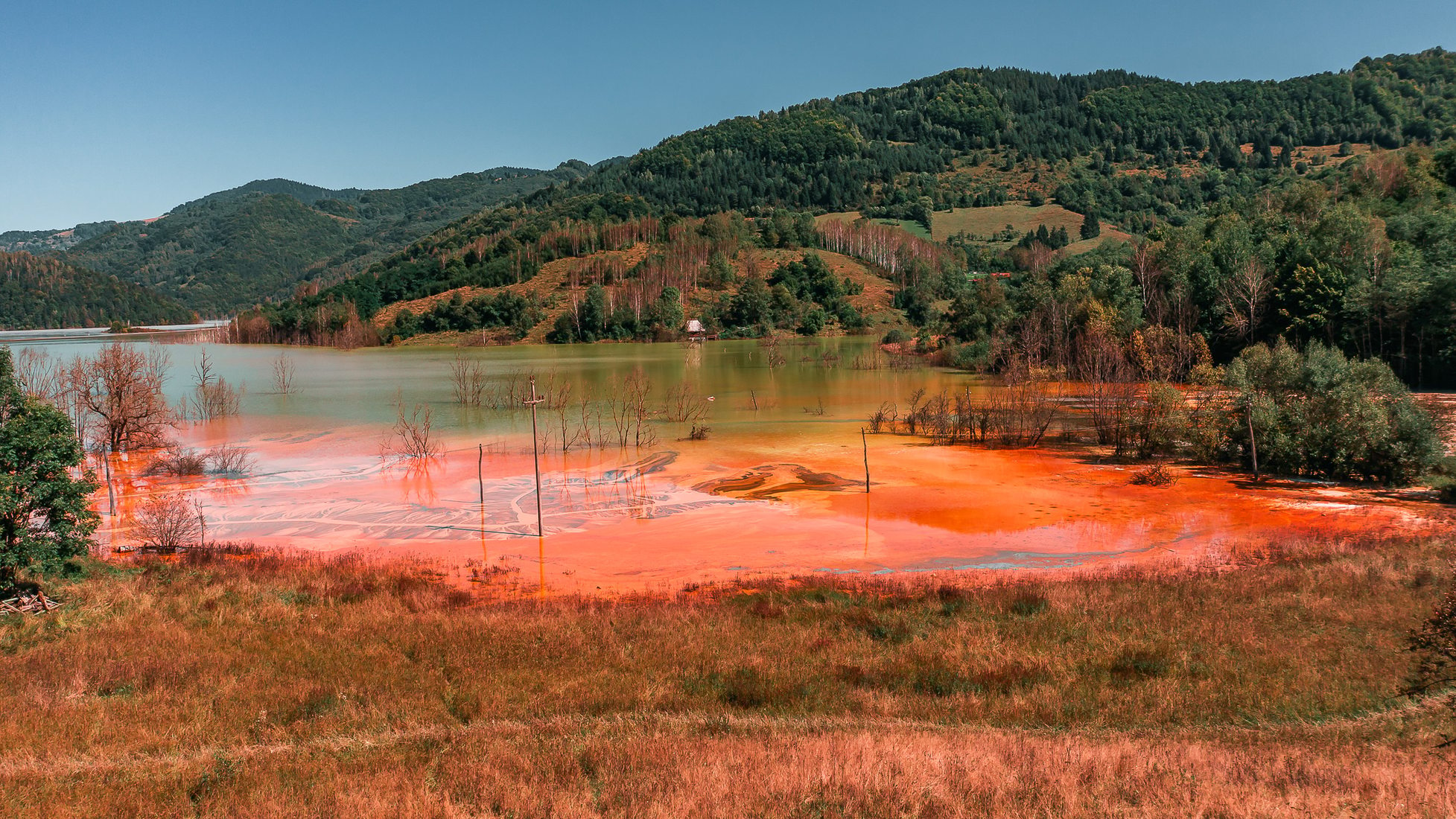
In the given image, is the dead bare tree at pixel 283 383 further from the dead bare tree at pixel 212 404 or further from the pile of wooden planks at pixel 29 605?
the pile of wooden planks at pixel 29 605

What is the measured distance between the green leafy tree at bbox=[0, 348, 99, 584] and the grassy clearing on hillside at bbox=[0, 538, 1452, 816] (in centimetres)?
119

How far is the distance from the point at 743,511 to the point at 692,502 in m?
2.12

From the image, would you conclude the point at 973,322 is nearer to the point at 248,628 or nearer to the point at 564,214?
the point at 248,628

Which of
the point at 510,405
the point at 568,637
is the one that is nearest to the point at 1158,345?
the point at 510,405

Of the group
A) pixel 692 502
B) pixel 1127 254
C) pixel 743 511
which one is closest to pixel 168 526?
pixel 692 502

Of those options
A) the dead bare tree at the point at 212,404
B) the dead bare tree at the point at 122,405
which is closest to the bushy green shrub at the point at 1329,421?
the dead bare tree at the point at 122,405

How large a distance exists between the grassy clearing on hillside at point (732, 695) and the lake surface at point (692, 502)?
3298 millimetres

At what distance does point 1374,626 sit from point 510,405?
143 feet

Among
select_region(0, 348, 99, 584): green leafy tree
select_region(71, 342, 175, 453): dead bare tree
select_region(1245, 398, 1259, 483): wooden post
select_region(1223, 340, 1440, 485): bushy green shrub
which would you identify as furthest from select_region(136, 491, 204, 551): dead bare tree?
select_region(1223, 340, 1440, 485): bushy green shrub

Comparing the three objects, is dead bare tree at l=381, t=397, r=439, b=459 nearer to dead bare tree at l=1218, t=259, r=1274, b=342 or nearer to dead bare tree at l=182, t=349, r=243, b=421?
dead bare tree at l=182, t=349, r=243, b=421

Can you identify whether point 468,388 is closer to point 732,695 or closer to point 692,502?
point 692,502

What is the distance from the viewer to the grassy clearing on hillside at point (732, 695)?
8.52 metres

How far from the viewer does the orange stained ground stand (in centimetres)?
2186

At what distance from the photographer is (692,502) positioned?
27875mm
